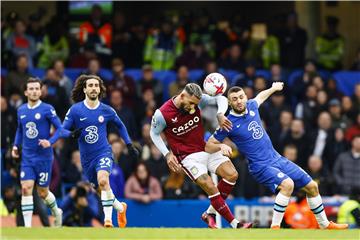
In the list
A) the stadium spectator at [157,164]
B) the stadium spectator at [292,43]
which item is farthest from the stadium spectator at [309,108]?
the stadium spectator at [157,164]

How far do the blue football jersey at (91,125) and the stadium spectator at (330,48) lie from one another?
10.7 m

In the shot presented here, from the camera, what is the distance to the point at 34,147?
70.6 feet

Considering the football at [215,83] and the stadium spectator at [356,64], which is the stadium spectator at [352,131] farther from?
the football at [215,83]

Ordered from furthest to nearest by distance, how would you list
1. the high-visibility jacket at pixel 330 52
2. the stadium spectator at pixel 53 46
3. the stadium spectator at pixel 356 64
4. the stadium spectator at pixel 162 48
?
the high-visibility jacket at pixel 330 52
the stadium spectator at pixel 356 64
the stadium spectator at pixel 162 48
the stadium spectator at pixel 53 46

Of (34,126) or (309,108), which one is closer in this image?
(34,126)

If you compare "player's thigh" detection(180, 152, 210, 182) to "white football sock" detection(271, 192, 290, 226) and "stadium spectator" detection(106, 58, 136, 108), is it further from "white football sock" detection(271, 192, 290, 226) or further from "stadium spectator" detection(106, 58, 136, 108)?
"stadium spectator" detection(106, 58, 136, 108)

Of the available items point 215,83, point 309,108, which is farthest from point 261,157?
point 309,108

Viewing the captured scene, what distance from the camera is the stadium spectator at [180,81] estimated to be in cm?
2800

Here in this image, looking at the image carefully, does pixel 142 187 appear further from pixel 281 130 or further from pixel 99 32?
pixel 99 32

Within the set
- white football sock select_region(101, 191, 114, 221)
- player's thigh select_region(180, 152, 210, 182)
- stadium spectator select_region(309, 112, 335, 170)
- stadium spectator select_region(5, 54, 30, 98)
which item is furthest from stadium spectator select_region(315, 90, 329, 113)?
white football sock select_region(101, 191, 114, 221)

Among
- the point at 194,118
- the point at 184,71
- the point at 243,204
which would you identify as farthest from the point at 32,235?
the point at 184,71

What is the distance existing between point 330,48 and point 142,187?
702 cm

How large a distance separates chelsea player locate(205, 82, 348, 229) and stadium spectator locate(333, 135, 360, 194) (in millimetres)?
6140

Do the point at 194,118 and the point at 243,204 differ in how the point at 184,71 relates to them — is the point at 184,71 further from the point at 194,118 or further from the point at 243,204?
the point at 194,118
